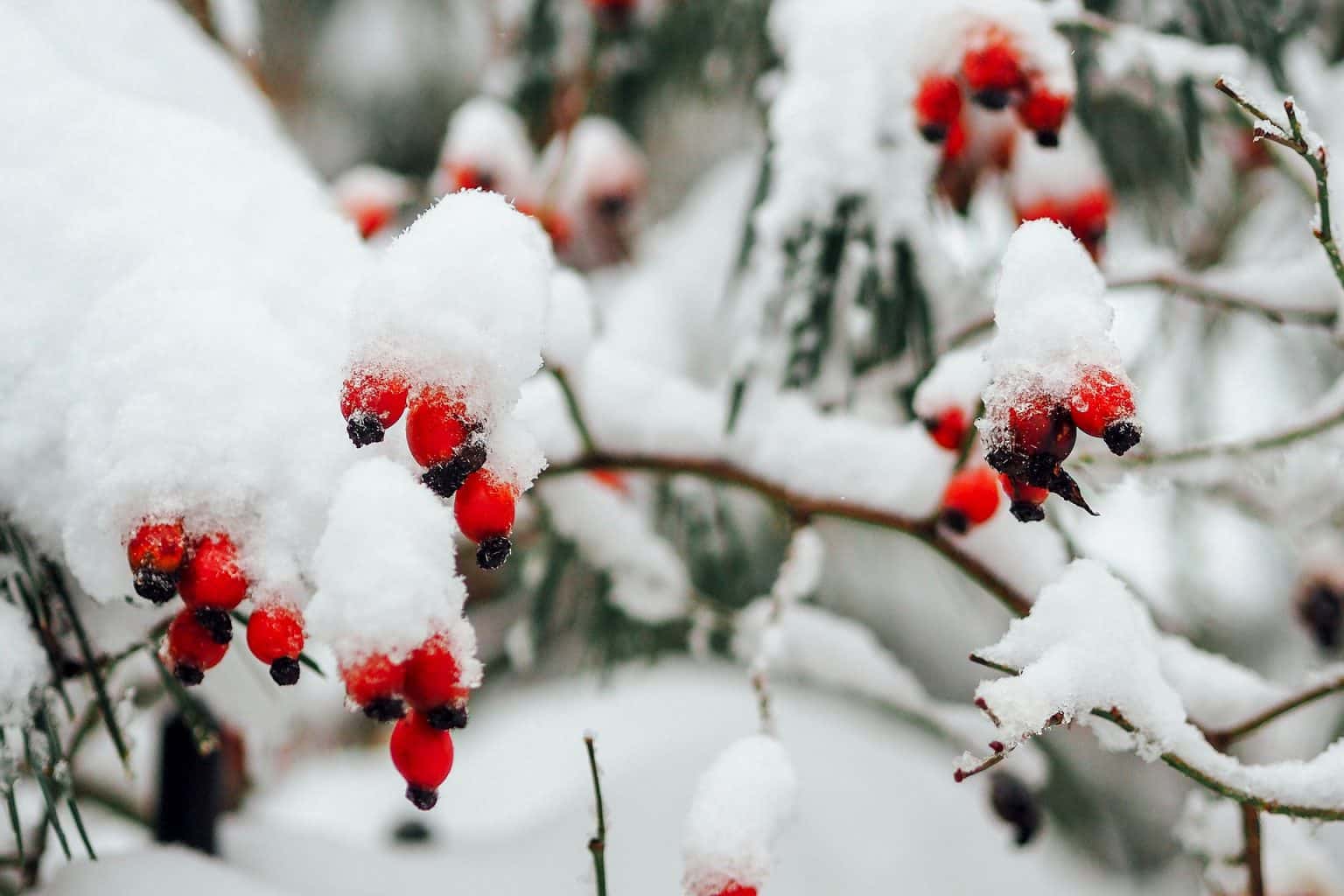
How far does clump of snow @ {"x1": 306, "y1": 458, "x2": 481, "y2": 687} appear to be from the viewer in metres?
0.40

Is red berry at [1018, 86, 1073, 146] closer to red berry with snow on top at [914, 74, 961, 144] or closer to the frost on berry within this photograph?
red berry with snow on top at [914, 74, 961, 144]

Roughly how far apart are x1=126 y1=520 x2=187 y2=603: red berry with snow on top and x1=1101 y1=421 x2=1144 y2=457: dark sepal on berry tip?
0.39 meters

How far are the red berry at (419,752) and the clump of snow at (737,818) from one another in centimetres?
16

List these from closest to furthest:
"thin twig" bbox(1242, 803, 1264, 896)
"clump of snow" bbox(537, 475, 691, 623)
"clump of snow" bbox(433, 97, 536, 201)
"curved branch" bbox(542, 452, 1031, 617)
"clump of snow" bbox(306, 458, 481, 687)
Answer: "clump of snow" bbox(306, 458, 481, 687) → "thin twig" bbox(1242, 803, 1264, 896) → "curved branch" bbox(542, 452, 1031, 617) → "clump of snow" bbox(537, 475, 691, 623) → "clump of snow" bbox(433, 97, 536, 201)

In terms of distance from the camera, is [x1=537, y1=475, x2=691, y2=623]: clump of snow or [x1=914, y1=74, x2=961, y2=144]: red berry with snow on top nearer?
[x1=914, y1=74, x2=961, y2=144]: red berry with snow on top

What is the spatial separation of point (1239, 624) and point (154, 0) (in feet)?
6.49

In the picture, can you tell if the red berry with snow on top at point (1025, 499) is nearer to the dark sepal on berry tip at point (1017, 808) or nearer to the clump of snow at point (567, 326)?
the clump of snow at point (567, 326)

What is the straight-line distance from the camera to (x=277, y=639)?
441 millimetres

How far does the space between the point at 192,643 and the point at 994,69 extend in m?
0.57

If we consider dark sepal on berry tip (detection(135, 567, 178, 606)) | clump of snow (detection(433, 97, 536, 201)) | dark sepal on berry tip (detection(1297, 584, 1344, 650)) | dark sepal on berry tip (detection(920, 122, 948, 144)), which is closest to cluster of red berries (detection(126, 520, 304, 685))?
dark sepal on berry tip (detection(135, 567, 178, 606))

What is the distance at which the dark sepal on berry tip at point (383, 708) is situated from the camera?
0.40m

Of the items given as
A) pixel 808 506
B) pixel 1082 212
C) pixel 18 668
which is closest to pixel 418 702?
pixel 18 668

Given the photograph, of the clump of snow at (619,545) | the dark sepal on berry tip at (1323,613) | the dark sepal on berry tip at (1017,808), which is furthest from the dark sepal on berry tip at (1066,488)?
the dark sepal on berry tip at (1323,613)

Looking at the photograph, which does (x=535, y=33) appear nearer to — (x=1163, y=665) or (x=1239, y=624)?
(x=1163, y=665)
